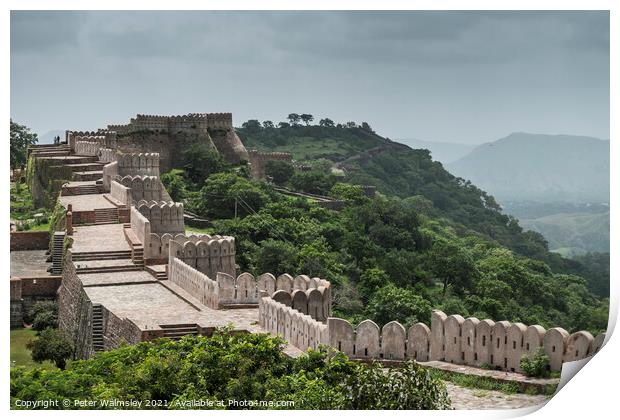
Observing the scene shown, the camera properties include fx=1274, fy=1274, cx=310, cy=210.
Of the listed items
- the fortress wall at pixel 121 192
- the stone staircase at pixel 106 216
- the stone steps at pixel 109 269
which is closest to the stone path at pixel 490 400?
the stone steps at pixel 109 269

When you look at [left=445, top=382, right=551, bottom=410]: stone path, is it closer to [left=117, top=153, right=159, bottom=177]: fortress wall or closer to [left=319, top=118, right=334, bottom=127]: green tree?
[left=117, top=153, right=159, bottom=177]: fortress wall

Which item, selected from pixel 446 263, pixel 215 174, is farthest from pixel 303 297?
pixel 215 174

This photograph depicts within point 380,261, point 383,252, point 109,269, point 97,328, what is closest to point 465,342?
point 97,328

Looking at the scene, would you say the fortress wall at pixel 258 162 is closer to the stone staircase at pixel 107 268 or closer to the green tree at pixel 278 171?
the green tree at pixel 278 171

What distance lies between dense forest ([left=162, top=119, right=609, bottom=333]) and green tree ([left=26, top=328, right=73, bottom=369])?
29.7 feet

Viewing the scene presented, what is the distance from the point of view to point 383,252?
167 ft

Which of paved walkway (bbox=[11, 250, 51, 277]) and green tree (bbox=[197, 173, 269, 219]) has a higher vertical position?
green tree (bbox=[197, 173, 269, 219])

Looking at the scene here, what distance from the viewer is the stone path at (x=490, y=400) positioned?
1702cm

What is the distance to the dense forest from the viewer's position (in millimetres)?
40156

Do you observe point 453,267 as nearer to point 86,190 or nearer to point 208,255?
point 86,190

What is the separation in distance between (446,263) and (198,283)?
24142mm

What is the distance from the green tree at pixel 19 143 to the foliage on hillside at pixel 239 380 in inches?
1484

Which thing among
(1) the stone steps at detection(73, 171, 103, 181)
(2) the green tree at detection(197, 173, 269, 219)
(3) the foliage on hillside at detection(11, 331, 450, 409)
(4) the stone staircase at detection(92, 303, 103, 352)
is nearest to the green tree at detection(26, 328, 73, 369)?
(4) the stone staircase at detection(92, 303, 103, 352)

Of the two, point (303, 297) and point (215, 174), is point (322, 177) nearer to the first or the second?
point (215, 174)
